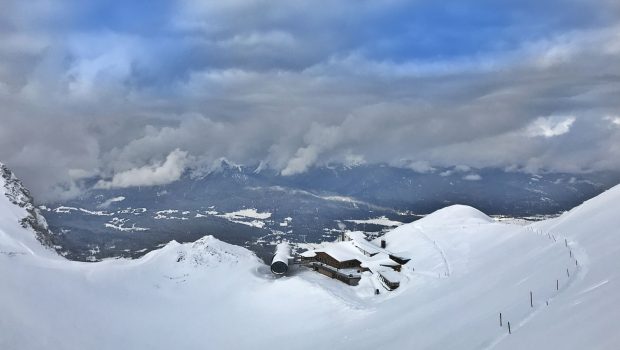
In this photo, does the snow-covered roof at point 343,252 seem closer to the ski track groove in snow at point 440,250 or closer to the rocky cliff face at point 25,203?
the ski track groove in snow at point 440,250

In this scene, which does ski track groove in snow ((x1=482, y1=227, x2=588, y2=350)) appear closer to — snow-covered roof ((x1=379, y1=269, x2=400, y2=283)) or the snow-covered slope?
snow-covered roof ((x1=379, y1=269, x2=400, y2=283))

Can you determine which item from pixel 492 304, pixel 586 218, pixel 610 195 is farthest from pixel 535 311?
pixel 610 195

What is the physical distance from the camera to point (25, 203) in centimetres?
10412

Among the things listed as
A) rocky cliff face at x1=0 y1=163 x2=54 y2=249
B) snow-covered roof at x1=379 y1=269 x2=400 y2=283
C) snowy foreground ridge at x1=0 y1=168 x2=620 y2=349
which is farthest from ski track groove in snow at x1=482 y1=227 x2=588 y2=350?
rocky cliff face at x1=0 y1=163 x2=54 y2=249

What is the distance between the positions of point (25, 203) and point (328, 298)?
243ft

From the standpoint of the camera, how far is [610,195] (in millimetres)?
68875

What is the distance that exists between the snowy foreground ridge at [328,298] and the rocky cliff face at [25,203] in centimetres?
352

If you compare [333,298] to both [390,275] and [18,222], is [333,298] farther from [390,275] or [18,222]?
[18,222]

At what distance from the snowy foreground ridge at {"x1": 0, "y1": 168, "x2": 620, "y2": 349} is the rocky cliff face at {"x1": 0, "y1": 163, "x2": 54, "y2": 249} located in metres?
3.52

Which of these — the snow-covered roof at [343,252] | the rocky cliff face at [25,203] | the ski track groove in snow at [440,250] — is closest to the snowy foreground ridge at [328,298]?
the ski track groove in snow at [440,250]

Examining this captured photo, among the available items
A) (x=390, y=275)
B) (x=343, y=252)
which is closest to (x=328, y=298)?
(x=390, y=275)

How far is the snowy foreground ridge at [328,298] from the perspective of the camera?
1216 inches

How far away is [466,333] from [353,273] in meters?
45.4

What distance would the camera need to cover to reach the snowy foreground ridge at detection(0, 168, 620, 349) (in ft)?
101
